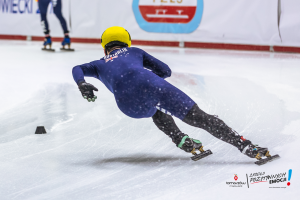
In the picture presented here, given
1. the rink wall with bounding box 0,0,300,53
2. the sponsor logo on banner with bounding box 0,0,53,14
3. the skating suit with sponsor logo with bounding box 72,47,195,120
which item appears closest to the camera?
the skating suit with sponsor logo with bounding box 72,47,195,120

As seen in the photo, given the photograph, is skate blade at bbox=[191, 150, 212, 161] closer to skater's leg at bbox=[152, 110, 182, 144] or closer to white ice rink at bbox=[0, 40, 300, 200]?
white ice rink at bbox=[0, 40, 300, 200]

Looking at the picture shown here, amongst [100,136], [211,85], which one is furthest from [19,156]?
[211,85]

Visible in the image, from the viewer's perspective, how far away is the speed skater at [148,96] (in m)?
1.90

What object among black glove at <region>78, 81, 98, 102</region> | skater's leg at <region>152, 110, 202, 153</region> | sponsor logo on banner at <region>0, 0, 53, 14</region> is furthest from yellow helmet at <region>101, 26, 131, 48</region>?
sponsor logo on banner at <region>0, 0, 53, 14</region>

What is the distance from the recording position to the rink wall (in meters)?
7.51

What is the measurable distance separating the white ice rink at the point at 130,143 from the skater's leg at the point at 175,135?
0.08 meters

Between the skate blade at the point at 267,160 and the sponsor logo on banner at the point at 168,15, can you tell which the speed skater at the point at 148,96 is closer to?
the skate blade at the point at 267,160

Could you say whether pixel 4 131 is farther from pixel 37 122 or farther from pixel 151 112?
pixel 151 112

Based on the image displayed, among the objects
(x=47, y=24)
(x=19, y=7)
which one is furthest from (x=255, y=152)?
(x=19, y=7)

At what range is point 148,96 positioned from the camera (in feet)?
6.28

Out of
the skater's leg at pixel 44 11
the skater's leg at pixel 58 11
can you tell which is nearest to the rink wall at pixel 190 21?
the skater's leg at pixel 58 11

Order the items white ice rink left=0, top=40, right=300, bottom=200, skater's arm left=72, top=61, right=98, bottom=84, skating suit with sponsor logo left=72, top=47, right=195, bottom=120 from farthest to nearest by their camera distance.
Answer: skater's arm left=72, top=61, right=98, bottom=84 < skating suit with sponsor logo left=72, top=47, right=195, bottom=120 < white ice rink left=0, top=40, right=300, bottom=200

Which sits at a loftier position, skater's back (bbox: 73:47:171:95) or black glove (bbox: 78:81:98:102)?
skater's back (bbox: 73:47:171:95)

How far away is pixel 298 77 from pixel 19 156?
3.74m
